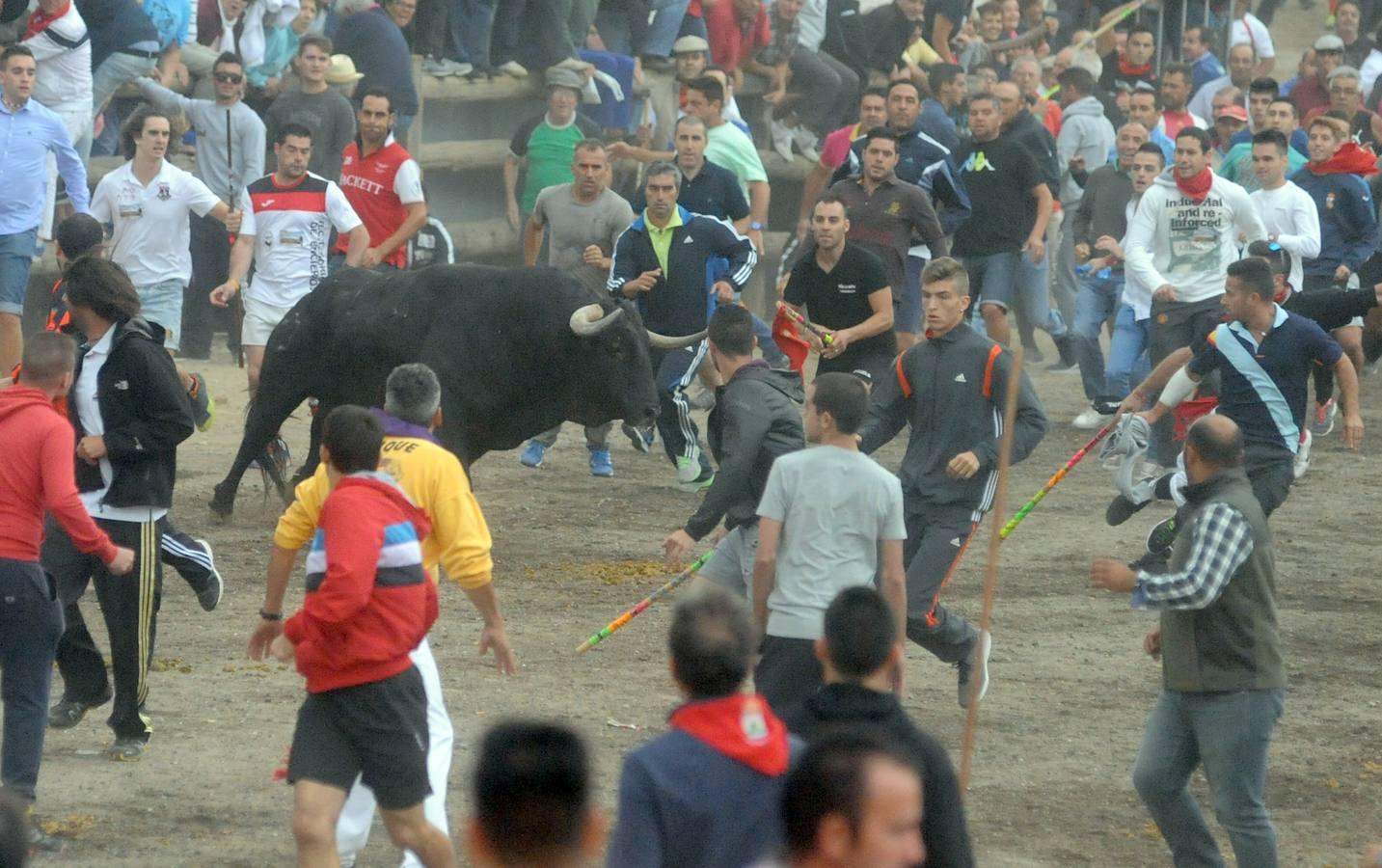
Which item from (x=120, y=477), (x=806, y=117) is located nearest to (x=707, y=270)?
(x=120, y=477)

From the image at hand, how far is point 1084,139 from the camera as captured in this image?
18.9 meters

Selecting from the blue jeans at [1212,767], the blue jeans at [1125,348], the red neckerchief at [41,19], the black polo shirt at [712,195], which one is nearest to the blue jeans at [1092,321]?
the blue jeans at [1125,348]

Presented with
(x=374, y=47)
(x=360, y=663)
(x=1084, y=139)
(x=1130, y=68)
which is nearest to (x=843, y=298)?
(x=374, y=47)

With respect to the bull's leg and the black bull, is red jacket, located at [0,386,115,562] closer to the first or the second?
the black bull

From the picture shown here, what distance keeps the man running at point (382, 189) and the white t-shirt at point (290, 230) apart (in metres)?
0.38

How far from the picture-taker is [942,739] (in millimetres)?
8414

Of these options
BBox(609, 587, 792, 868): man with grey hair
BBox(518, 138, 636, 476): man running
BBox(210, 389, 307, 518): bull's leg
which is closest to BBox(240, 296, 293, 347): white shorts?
BBox(210, 389, 307, 518): bull's leg

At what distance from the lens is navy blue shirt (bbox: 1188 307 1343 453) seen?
32.3ft

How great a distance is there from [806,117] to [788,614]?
1419cm

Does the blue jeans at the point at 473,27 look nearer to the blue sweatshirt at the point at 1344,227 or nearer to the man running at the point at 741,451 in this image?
the blue sweatshirt at the point at 1344,227

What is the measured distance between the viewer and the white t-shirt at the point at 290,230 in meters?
12.4

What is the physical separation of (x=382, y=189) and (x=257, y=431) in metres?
2.02

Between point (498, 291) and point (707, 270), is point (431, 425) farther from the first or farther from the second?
point (707, 270)

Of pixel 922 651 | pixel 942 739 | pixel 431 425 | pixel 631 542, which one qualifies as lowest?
pixel 631 542
